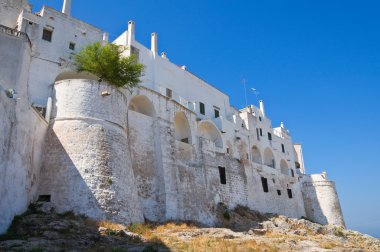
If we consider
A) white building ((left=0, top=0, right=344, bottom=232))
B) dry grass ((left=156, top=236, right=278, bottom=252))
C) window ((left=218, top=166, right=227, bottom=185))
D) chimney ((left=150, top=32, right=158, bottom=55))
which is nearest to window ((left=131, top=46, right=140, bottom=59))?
white building ((left=0, top=0, right=344, bottom=232))

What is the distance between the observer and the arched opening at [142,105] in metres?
23.9

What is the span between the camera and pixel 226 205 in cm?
2681

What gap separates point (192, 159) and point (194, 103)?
5.61 metres

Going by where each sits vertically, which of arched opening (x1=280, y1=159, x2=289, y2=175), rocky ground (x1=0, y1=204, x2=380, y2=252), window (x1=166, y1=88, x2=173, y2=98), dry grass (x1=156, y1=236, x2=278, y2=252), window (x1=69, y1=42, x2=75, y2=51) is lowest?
dry grass (x1=156, y1=236, x2=278, y2=252)

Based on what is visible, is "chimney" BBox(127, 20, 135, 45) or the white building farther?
"chimney" BBox(127, 20, 135, 45)

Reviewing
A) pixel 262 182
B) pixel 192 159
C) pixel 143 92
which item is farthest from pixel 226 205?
pixel 143 92

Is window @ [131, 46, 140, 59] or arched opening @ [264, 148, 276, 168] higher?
window @ [131, 46, 140, 59]

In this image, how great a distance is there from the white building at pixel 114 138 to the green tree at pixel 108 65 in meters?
0.72

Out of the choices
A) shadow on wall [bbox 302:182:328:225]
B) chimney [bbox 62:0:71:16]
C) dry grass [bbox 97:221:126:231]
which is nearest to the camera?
dry grass [bbox 97:221:126:231]

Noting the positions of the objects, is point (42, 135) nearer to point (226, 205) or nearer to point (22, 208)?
point (22, 208)

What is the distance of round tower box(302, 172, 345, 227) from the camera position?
3988cm

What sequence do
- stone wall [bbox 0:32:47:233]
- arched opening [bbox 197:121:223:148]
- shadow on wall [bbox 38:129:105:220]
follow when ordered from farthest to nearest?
arched opening [bbox 197:121:223:148]
shadow on wall [bbox 38:129:105:220]
stone wall [bbox 0:32:47:233]

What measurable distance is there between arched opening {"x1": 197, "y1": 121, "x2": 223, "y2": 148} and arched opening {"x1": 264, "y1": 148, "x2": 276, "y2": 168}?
10.1m

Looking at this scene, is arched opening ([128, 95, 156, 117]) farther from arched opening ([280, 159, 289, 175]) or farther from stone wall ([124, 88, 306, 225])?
arched opening ([280, 159, 289, 175])
